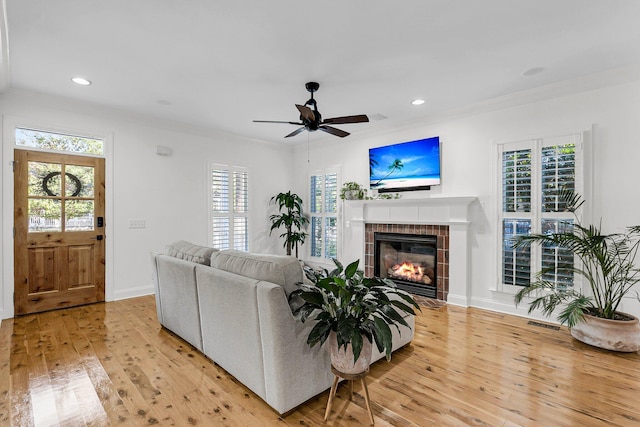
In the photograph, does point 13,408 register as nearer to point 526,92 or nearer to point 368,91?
point 368,91

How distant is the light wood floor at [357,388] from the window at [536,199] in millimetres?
729

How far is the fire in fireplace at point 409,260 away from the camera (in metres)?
4.53

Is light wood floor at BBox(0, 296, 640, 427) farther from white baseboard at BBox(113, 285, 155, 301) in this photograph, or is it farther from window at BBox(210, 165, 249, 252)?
window at BBox(210, 165, 249, 252)

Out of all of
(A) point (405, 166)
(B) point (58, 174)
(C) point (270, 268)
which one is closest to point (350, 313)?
(C) point (270, 268)

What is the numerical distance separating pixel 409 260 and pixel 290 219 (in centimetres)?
243

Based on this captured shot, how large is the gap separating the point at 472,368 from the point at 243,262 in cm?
202

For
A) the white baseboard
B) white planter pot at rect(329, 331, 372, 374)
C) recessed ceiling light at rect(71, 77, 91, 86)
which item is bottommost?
the white baseboard

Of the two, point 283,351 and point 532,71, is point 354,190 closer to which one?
point 532,71

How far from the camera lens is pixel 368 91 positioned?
12.1ft

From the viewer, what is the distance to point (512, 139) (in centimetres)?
382

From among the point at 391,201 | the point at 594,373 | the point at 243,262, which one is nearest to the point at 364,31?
the point at 243,262

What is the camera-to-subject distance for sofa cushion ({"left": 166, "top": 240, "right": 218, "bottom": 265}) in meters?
2.77

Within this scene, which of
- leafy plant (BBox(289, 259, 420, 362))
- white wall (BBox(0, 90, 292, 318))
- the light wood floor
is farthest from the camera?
white wall (BBox(0, 90, 292, 318))

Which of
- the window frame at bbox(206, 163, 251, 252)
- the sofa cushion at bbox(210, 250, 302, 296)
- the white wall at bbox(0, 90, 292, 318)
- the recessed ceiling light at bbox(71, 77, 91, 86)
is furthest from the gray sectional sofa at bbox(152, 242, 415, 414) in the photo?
the window frame at bbox(206, 163, 251, 252)
